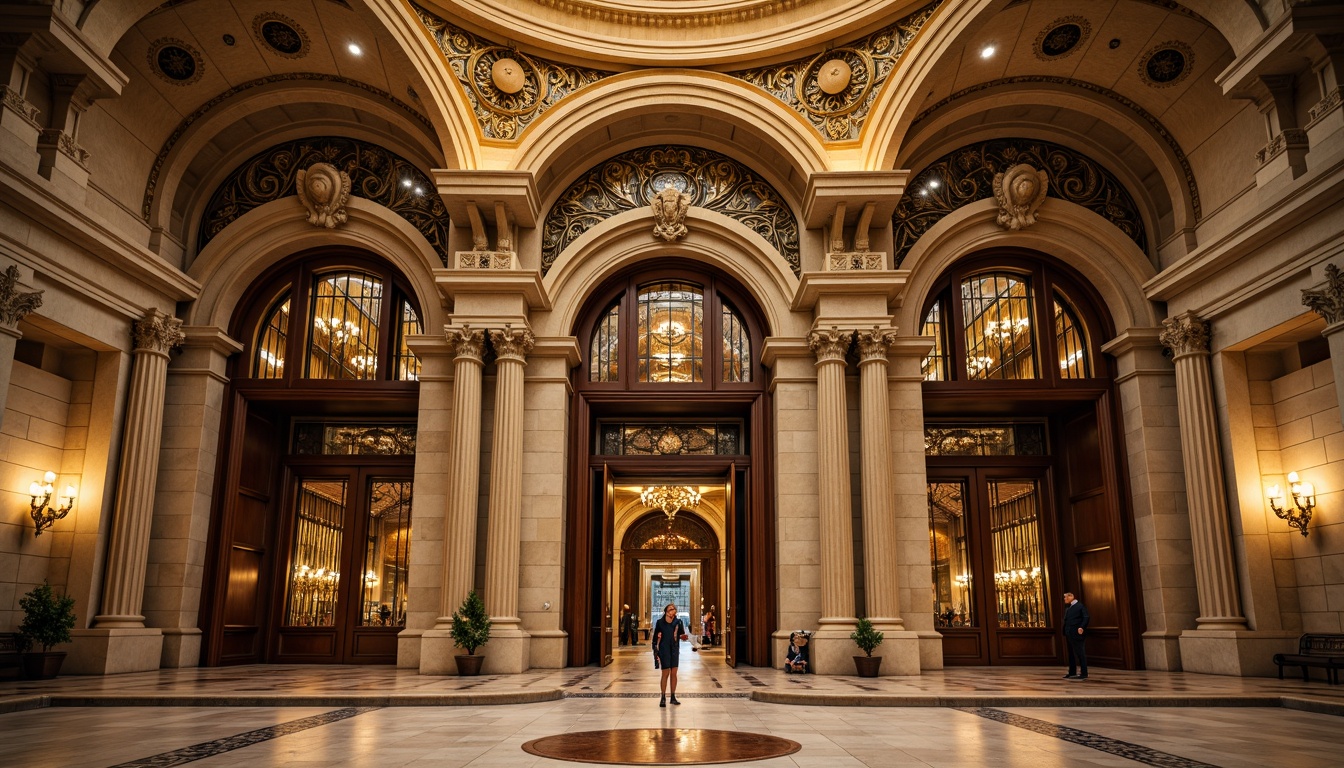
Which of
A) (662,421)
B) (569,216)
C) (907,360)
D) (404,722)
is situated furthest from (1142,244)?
(404,722)

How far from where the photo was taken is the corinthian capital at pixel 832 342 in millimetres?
13438

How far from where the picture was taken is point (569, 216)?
15055mm

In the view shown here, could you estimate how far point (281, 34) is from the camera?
13188 millimetres

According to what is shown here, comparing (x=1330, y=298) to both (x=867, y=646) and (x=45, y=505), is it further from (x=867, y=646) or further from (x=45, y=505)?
(x=45, y=505)

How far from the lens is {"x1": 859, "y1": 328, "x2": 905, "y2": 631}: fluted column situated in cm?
1261

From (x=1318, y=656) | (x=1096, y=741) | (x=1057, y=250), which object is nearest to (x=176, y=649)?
(x=1096, y=741)

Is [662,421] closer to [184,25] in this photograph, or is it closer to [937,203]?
[937,203]

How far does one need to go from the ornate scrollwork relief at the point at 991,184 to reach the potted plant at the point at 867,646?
674 cm

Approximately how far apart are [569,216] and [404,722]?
31.5 ft

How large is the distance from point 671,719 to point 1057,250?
37.0 feet

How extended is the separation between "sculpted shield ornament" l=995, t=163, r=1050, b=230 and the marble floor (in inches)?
294

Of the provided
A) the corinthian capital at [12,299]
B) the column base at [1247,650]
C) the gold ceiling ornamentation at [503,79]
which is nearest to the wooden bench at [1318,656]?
the column base at [1247,650]

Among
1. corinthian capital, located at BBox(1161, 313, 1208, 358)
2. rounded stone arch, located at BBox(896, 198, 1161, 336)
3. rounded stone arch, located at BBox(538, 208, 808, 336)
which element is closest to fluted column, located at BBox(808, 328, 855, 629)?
rounded stone arch, located at BBox(538, 208, 808, 336)

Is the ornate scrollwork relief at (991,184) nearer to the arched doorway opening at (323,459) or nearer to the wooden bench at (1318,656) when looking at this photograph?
the wooden bench at (1318,656)
